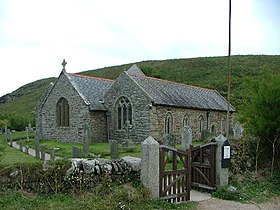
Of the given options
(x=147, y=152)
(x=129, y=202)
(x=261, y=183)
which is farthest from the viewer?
(x=261, y=183)

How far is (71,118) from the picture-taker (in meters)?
25.8

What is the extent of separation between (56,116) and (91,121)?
433 cm

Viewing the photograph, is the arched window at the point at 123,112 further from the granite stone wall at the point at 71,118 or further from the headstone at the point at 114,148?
the headstone at the point at 114,148

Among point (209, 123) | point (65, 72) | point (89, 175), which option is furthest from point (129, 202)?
point (209, 123)

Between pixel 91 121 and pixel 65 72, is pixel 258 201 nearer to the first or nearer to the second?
pixel 91 121

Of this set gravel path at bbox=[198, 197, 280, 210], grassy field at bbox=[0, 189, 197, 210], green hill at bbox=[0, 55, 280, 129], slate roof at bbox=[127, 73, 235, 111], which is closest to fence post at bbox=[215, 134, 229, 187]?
gravel path at bbox=[198, 197, 280, 210]

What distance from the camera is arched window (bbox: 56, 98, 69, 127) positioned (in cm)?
2659

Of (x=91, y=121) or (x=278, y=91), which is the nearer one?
(x=278, y=91)

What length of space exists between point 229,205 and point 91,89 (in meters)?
19.8

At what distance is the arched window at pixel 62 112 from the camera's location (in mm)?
26594

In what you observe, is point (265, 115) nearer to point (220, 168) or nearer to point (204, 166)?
point (220, 168)

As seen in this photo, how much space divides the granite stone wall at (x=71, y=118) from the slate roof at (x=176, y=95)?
462 cm

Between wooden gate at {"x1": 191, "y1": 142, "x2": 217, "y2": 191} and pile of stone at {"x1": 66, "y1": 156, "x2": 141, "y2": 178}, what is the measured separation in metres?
2.63

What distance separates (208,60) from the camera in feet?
283
